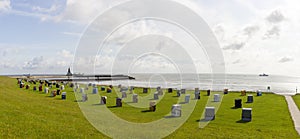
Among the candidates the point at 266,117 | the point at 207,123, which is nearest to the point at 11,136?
the point at 207,123

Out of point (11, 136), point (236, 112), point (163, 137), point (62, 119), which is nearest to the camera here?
point (11, 136)

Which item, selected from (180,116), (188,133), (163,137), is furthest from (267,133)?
(180,116)

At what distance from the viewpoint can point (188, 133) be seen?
1989 cm

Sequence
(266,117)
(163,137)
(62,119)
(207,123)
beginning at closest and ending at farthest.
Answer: (163,137)
(62,119)
(207,123)
(266,117)

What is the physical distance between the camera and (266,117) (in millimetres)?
28969

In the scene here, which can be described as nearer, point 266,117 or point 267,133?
point 267,133

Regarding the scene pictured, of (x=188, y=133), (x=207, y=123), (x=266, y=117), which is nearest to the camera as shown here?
(x=188, y=133)

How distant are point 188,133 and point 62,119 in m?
9.11

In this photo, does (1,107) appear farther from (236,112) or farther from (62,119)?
(236,112)

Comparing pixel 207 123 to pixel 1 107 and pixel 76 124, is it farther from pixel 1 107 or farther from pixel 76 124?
pixel 1 107

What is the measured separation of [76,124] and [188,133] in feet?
25.1

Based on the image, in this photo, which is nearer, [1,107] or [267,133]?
[267,133]

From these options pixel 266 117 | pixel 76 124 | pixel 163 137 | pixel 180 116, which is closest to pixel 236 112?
pixel 266 117

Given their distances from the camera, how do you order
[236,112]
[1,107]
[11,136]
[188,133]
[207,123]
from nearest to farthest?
1. [11,136]
2. [188,133]
3. [1,107]
4. [207,123]
5. [236,112]
